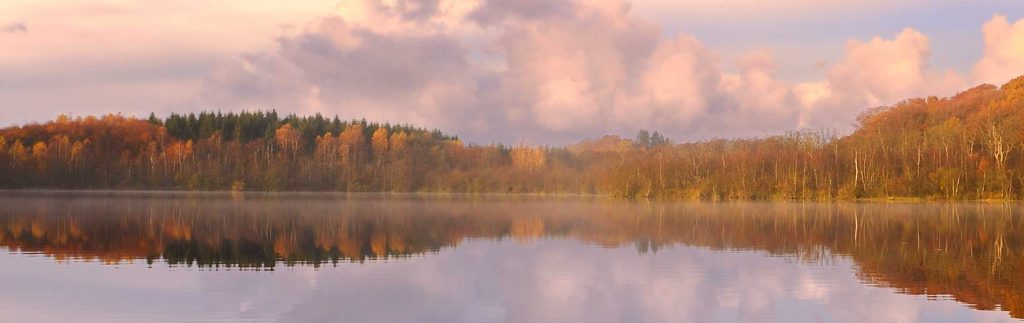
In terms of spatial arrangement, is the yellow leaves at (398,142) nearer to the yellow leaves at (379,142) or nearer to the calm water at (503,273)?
the yellow leaves at (379,142)

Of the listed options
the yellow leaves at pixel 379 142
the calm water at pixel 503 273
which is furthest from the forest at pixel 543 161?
the calm water at pixel 503 273

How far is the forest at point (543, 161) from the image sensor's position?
11375 centimetres

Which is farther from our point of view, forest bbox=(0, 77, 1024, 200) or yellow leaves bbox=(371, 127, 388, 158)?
yellow leaves bbox=(371, 127, 388, 158)

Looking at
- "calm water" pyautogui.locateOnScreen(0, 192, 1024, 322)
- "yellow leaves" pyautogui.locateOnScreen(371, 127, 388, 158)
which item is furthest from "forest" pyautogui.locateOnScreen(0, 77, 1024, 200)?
"calm water" pyautogui.locateOnScreen(0, 192, 1024, 322)

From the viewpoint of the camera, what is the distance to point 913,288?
2639cm

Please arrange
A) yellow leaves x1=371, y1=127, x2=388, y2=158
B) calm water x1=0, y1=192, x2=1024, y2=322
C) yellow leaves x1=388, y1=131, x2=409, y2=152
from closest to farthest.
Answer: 1. calm water x1=0, y1=192, x2=1024, y2=322
2. yellow leaves x1=371, y1=127, x2=388, y2=158
3. yellow leaves x1=388, y1=131, x2=409, y2=152

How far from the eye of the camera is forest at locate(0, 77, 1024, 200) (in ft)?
373

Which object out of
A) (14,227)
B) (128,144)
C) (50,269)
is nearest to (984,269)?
(50,269)

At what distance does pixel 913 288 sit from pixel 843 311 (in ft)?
15.6

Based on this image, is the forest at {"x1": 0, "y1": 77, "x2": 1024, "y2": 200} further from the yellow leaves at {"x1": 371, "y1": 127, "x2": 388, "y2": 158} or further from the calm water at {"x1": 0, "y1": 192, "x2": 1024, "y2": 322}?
the calm water at {"x1": 0, "y1": 192, "x2": 1024, "y2": 322}

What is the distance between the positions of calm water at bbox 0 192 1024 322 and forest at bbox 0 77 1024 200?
65.1 metres

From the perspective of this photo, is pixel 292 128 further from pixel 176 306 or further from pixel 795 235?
pixel 176 306

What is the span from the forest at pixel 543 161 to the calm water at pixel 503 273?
214ft

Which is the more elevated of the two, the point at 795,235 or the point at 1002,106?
the point at 1002,106
